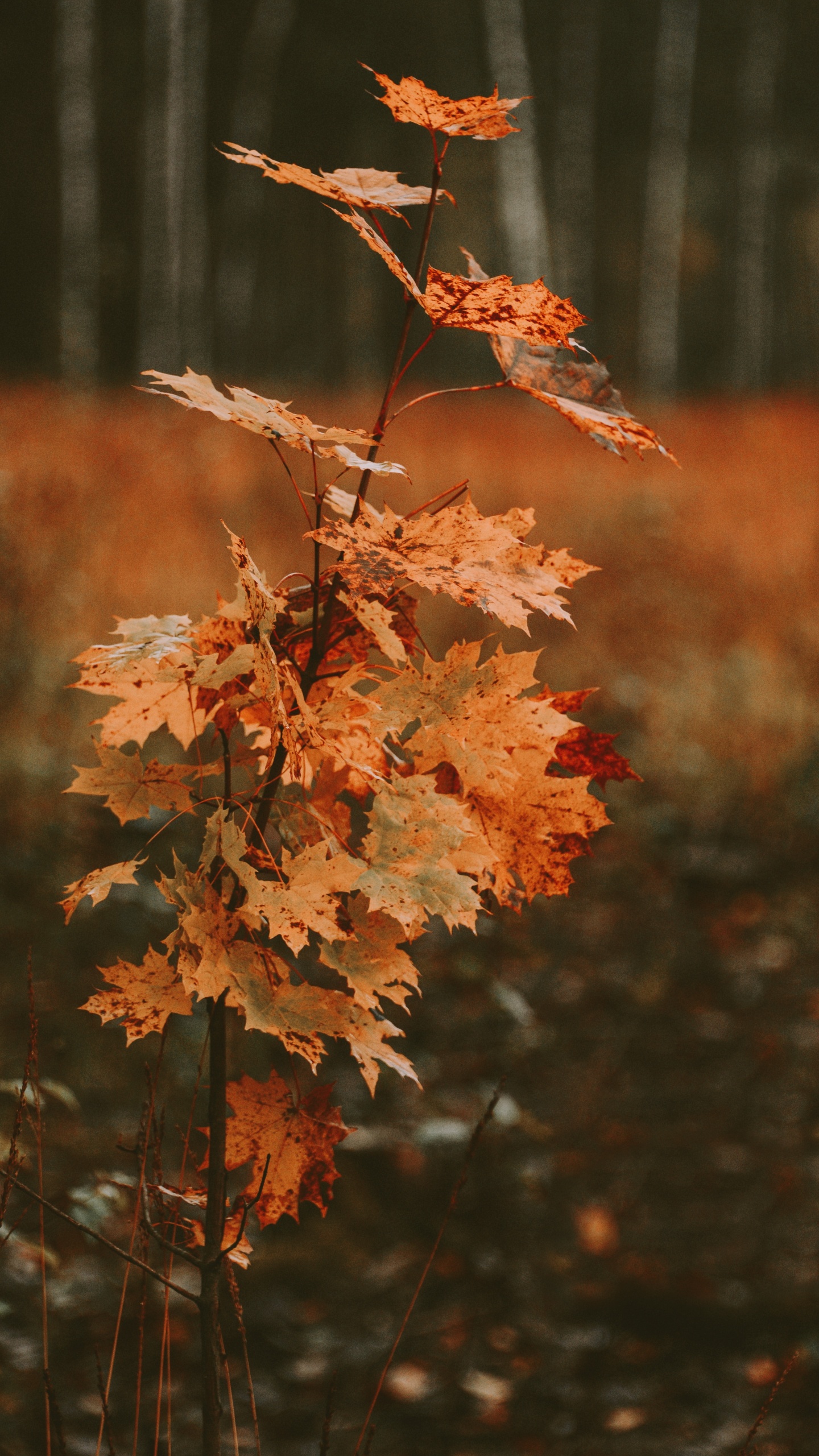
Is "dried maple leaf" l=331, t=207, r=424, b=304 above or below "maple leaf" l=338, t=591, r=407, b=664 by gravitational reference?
above

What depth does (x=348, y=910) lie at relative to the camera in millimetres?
668

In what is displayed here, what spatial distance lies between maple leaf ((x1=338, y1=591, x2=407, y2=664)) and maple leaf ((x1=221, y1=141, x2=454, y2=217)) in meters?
0.25

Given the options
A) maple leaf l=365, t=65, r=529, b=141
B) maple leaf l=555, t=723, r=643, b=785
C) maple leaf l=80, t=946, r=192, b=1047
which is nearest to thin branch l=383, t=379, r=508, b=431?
maple leaf l=365, t=65, r=529, b=141

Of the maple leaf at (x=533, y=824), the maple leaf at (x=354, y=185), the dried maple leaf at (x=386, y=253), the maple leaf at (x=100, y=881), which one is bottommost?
the maple leaf at (x=100, y=881)


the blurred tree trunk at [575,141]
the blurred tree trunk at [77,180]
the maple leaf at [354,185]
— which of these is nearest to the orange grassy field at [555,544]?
the maple leaf at [354,185]

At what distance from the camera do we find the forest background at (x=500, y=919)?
1.98 meters

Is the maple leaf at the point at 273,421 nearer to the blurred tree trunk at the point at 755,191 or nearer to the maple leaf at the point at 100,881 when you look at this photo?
the maple leaf at the point at 100,881

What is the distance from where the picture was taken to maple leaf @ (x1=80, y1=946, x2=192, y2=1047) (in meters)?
0.64

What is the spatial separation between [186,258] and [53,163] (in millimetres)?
1373

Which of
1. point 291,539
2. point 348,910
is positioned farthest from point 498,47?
point 348,910

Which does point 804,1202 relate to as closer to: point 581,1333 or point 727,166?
point 581,1333

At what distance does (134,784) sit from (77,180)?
9.86m

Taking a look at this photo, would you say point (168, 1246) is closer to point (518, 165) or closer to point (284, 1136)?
point (284, 1136)

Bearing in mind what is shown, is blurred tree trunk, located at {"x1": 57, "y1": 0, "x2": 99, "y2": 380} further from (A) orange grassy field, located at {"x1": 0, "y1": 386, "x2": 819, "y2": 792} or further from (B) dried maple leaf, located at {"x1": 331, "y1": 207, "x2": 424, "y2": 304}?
(B) dried maple leaf, located at {"x1": 331, "y1": 207, "x2": 424, "y2": 304}
